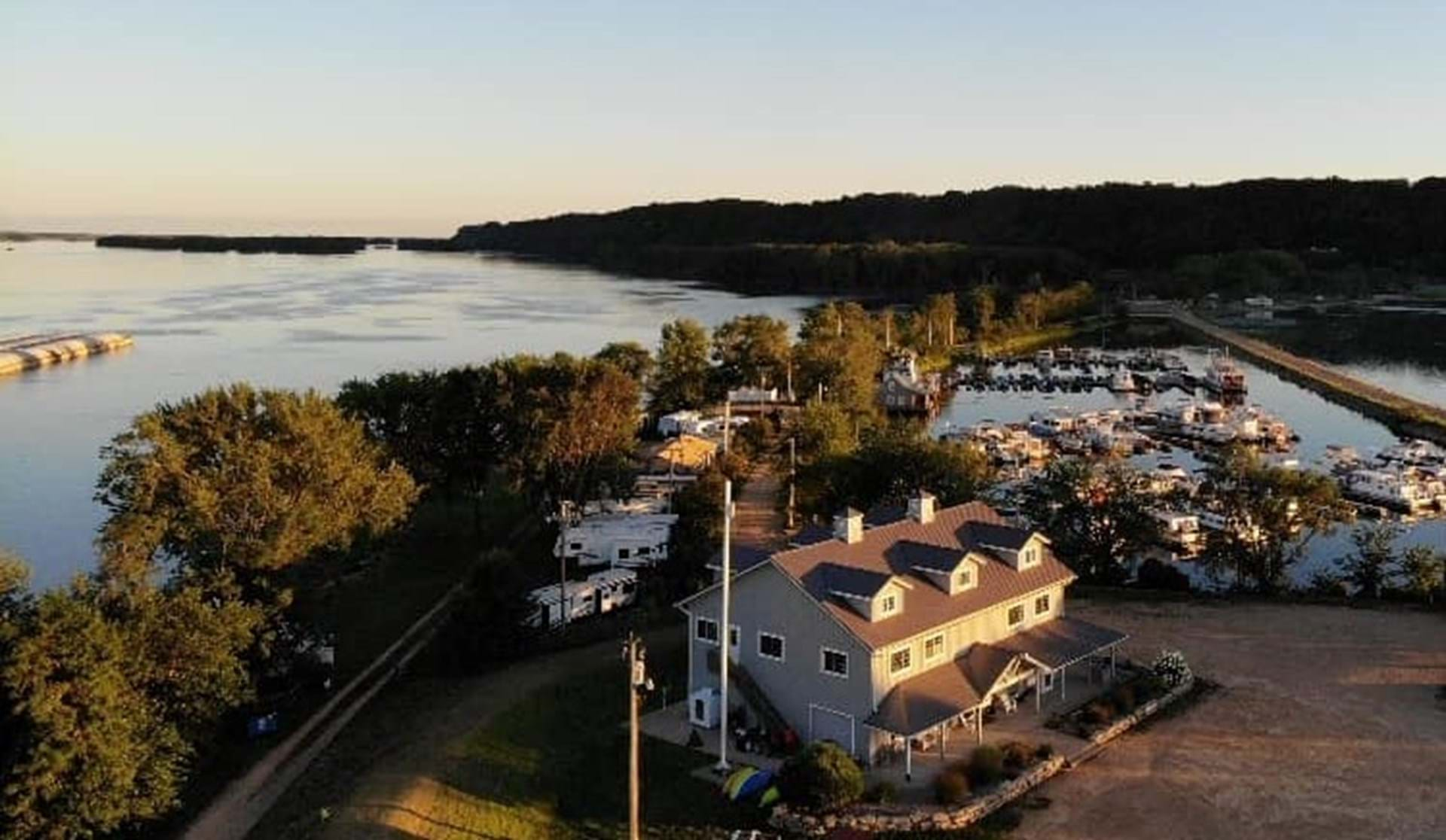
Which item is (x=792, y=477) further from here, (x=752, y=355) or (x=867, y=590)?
(x=752, y=355)

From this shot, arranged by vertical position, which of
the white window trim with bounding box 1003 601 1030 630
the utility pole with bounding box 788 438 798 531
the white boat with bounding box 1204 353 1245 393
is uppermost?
the white window trim with bounding box 1003 601 1030 630

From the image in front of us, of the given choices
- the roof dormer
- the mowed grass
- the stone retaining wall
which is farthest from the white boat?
the stone retaining wall

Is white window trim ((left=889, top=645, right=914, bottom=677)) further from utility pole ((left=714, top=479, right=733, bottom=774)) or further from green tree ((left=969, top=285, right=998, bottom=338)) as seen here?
green tree ((left=969, top=285, right=998, bottom=338))

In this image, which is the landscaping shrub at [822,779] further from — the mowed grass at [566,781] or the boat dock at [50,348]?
the boat dock at [50,348]

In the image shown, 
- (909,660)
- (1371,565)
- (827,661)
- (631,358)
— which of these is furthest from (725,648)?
(631,358)

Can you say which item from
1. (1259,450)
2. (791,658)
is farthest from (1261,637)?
(1259,450)
